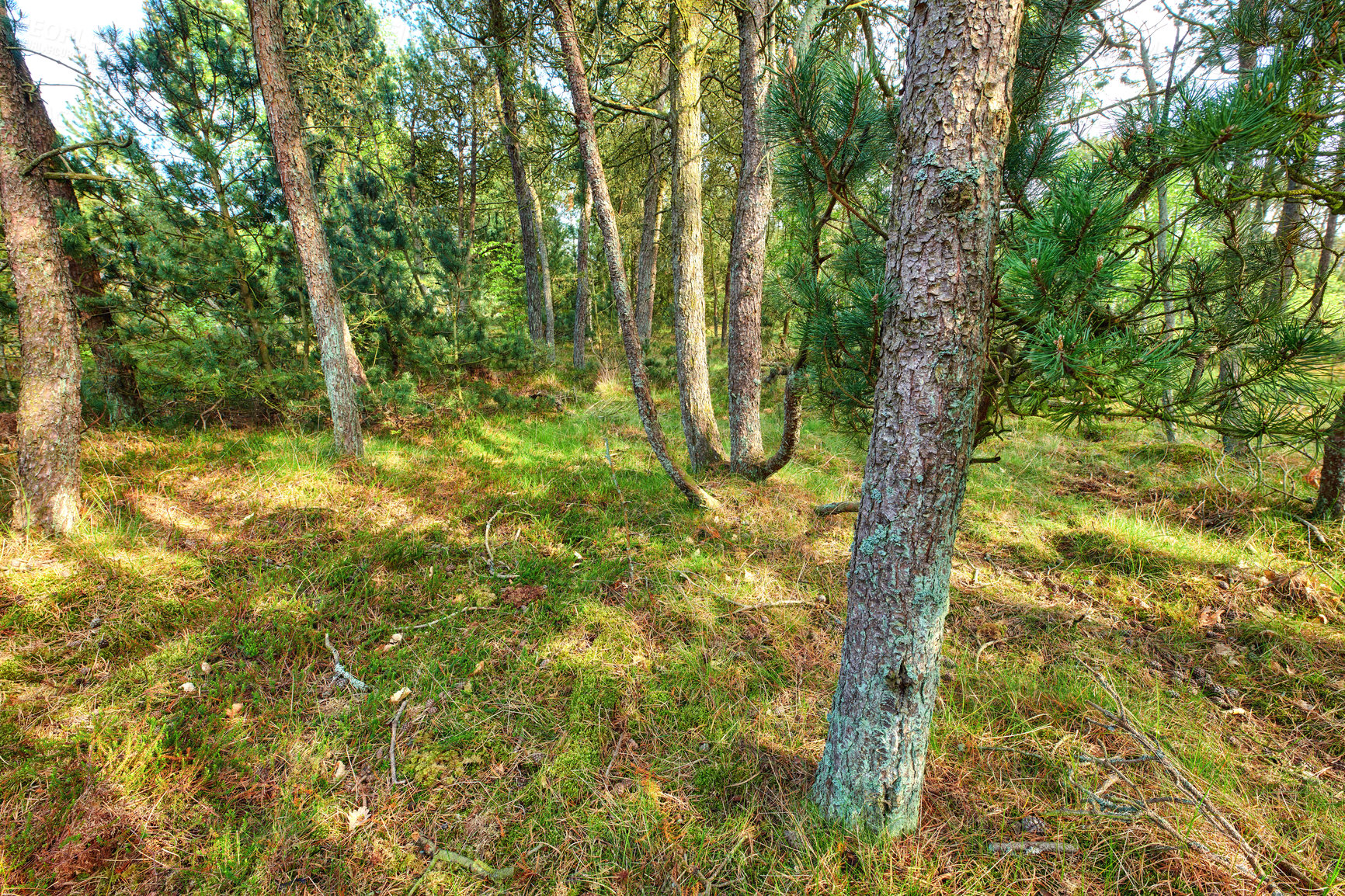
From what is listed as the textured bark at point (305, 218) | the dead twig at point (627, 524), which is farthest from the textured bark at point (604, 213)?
the textured bark at point (305, 218)

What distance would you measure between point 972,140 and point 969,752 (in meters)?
2.59

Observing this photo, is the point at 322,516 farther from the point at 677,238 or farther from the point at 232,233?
the point at 677,238

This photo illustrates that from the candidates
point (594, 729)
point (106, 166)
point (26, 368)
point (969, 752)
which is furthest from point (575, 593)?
point (106, 166)

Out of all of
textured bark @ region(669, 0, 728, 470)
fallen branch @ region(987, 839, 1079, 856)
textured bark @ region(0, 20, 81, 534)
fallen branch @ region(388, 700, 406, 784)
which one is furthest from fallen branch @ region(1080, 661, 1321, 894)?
textured bark @ region(0, 20, 81, 534)

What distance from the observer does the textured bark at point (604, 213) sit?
11.5 feet

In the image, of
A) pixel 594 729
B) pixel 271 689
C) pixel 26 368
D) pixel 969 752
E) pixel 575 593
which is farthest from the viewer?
pixel 26 368

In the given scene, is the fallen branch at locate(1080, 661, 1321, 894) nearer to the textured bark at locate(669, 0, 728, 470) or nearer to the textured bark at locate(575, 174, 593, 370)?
the textured bark at locate(669, 0, 728, 470)

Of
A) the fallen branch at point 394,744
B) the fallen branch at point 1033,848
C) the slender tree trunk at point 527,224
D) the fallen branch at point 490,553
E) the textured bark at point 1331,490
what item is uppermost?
the slender tree trunk at point 527,224

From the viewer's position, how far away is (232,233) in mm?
5664

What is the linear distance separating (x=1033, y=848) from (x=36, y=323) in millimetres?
7001

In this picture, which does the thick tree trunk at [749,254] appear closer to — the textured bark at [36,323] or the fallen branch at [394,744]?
the fallen branch at [394,744]

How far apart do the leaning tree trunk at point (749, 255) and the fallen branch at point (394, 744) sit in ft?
Answer: 12.2

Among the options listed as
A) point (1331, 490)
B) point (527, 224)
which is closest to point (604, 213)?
point (1331, 490)

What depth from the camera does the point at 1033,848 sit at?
6.07 feet
